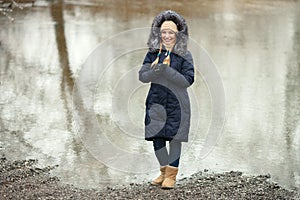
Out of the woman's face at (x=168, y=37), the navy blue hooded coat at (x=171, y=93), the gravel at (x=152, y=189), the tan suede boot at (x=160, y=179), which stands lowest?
the gravel at (x=152, y=189)

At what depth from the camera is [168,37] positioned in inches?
194

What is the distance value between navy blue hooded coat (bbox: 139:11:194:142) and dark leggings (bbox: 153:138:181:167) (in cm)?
8

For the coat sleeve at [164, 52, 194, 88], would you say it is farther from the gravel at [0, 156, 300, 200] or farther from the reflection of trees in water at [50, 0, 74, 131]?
the reflection of trees in water at [50, 0, 74, 131]

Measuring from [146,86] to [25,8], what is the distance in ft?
17.6

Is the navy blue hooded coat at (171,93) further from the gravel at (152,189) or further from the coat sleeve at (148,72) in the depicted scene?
the gravel at (152,189)

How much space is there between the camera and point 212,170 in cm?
559

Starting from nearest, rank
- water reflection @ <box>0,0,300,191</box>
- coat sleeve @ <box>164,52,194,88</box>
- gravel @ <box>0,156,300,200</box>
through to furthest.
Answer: coat sleeve @ <box>164,52,194,88</box>
gravel @ <box>0,156,300,200</box>
water reflection @ <box>0,0,300,191</box>

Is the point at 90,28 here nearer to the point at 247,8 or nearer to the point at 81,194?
Answer: the point at 247,8

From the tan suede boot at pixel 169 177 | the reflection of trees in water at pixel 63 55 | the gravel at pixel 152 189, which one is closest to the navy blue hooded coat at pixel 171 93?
the tan suede boot at pixel 169 177

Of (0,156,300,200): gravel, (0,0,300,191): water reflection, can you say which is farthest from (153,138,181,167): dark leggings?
(0,0,300,191): water reflection

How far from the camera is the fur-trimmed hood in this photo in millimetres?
4938

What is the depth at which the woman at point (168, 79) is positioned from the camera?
490 centimetres

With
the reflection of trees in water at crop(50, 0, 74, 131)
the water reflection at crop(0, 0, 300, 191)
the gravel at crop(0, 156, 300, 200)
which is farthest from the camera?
the reflection of trees in water at crop(50, 0, 74, 131)

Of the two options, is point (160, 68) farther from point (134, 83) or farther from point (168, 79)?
point (134, 83)
